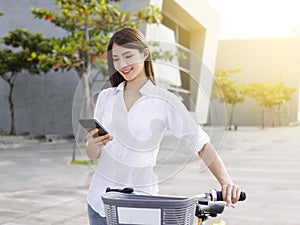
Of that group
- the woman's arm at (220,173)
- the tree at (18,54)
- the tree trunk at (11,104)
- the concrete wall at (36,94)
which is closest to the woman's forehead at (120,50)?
the woman's arm at (220,173)

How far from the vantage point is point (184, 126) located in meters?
1.80

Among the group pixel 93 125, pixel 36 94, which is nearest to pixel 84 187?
pixel 93 125

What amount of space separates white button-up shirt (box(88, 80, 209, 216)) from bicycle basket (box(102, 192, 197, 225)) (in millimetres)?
224

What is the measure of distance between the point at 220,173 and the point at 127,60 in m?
0.51

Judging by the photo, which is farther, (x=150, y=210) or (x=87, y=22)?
(x=87, y=22)

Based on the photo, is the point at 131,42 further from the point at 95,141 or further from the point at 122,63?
the point at 95,141

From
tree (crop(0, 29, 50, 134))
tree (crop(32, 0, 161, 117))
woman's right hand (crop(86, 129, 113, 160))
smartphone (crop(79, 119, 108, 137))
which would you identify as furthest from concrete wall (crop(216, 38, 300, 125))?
smartphone (crop(79, 119, 108, 137))

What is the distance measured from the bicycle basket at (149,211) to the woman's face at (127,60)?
0.49 metres

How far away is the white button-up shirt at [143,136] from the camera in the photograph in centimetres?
182

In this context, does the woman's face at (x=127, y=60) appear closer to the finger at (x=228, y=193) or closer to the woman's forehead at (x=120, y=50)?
the woman's forehead at (x=120, y=50)

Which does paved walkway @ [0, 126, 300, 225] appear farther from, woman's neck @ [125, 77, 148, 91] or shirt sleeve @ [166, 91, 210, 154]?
woman's neck @ [125, 77, 148, 91]

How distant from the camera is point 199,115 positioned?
1.79 meters

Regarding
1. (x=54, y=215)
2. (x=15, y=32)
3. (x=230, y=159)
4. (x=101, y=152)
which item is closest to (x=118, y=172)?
(x=101, y=152)

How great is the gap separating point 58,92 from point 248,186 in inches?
564
